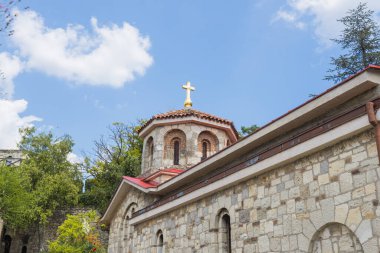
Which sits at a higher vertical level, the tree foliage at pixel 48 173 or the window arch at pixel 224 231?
the tree foliage at pixel 48 173

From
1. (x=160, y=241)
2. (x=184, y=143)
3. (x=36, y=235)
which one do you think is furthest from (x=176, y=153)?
(x=36, y=235)

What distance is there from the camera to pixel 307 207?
268 inches

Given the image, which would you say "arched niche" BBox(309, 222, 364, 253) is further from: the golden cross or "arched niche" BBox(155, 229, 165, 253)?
the golden cross

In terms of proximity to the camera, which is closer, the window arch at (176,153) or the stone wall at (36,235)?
the window arch at (176,153)

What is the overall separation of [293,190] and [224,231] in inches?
109

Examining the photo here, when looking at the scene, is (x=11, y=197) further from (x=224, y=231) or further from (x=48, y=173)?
(x=224, y=231)

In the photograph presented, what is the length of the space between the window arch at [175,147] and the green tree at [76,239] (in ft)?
21.7

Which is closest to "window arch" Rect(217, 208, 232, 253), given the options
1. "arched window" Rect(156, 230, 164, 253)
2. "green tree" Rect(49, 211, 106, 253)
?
"arched window" Rect(156, 230, 164, 253)

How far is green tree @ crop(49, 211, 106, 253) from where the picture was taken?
19.0 meters

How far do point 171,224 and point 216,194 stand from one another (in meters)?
2.63

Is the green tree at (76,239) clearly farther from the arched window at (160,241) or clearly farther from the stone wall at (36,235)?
the arched window at (160,241)

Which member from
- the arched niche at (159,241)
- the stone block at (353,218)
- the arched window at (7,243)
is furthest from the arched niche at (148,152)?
the arched window at (7,243)

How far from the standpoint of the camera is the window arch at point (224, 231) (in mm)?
9156

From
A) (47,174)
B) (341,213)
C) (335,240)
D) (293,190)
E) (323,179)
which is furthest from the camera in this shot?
(47,174)
